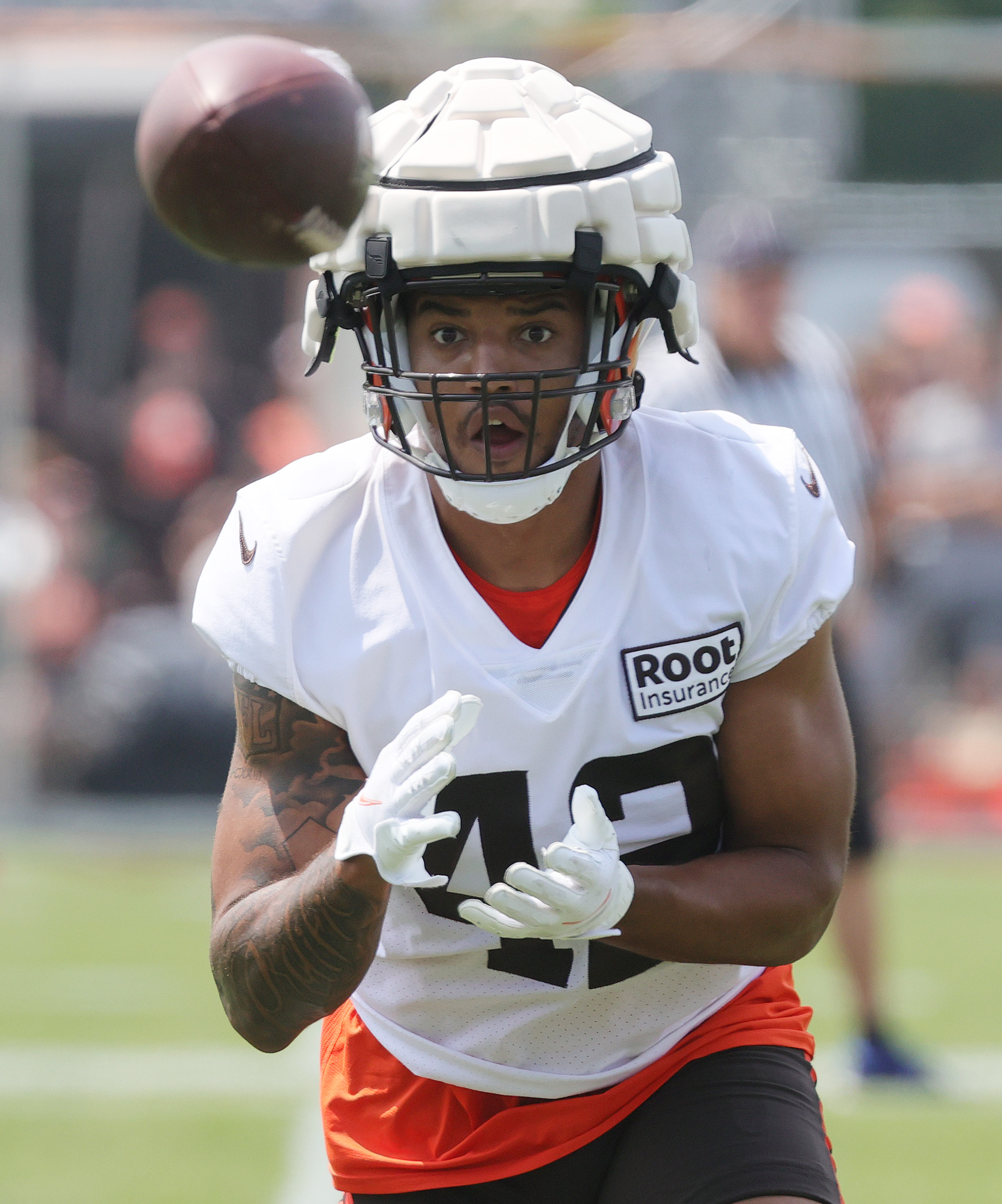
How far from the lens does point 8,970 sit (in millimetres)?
5418

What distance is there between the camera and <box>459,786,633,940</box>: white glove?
1.91m

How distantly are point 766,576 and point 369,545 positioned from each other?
0.49 metres

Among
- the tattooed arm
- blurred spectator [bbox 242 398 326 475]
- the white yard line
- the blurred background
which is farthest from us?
blurred spectator [bbox 242 398 326 475]

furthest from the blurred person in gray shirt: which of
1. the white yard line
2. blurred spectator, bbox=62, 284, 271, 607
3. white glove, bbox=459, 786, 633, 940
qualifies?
blurred spectator, bbox=62, 284, 271, 607

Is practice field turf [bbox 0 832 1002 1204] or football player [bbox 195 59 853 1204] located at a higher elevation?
football player [bbox 195 59 853 1204]

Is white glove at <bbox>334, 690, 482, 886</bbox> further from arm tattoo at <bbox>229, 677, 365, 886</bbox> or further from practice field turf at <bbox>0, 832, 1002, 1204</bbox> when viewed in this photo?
practice field turf at <bbox>0, 832, 1002, 1204</bbox>

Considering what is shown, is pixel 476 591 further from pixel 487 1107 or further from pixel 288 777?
pixel 487 1107

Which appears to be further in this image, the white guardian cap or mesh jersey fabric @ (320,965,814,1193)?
mesh jersey fabric @ (320,965,814,1193)

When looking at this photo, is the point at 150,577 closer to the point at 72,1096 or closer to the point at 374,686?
the point at 72,1096

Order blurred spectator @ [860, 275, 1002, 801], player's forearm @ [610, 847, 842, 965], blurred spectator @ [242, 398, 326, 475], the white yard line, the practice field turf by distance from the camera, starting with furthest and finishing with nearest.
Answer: blurred spectator @ [242, 398, 326, 475] → blurred spectator @ [860, 275, 1002, 801] → the white yard line → the practice field turf → player's forearm @ [610, 847, 842, 965]

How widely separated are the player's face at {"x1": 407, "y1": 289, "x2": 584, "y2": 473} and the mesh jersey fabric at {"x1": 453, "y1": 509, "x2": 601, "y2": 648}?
16 cm

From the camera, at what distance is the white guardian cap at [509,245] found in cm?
212

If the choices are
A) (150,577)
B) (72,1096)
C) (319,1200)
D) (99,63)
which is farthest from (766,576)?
(99,63)

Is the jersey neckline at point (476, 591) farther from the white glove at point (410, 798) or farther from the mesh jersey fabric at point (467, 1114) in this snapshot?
the mesh jersey fabric at point (467, 1114)
